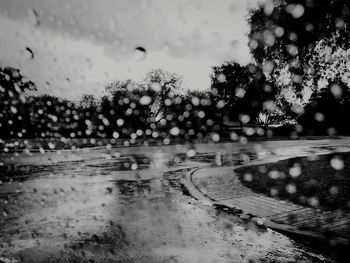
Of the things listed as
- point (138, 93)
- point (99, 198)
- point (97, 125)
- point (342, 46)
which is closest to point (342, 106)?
point (138, 93)

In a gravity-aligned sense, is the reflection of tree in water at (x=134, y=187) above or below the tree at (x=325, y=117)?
below

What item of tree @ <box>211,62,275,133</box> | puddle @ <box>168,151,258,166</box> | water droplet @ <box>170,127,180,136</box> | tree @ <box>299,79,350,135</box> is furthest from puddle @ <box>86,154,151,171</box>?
tree @ <box>299,79,350,135</box>

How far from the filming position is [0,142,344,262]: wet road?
4020mm

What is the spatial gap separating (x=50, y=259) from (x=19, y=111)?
107 ft

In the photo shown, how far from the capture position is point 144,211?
628 centimetres

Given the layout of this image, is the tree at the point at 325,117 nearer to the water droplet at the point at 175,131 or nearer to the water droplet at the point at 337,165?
the water droplet at the point at 175,131

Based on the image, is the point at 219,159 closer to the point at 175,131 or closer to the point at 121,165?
the point at 121,165

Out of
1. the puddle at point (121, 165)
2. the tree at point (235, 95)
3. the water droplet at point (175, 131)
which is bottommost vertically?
the puddle at point (121, 165)

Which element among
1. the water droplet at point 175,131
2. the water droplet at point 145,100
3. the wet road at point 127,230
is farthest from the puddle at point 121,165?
the water droplet at point 145,100

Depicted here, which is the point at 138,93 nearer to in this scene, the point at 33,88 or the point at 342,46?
the point at 33,88

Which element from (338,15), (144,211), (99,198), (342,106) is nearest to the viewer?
(144,211)

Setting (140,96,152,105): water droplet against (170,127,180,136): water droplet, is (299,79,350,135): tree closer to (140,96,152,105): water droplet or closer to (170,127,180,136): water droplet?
(170,127,180,136): water droplet

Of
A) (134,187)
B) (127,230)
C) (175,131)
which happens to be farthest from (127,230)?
(175,131)

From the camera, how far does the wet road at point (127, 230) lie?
4020 millimetres
